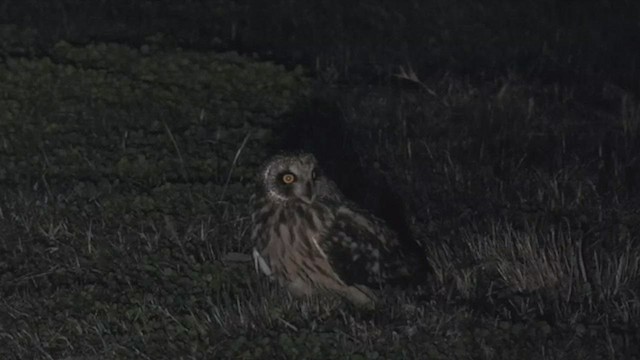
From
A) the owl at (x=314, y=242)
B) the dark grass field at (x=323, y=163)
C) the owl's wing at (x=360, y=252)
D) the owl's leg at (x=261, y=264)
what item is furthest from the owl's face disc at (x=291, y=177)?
the dark grass field at (x=323, y=163)

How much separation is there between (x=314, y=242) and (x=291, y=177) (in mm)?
378

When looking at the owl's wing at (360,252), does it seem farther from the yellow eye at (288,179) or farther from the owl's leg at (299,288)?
the yellow eye at (288,179)

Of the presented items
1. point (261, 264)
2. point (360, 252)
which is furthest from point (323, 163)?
point (360, 252)

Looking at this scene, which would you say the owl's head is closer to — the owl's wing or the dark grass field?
the owl's wing

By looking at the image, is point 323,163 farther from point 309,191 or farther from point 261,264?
point 309,191

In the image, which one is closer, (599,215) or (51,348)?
(51,348)

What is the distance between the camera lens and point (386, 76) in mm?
14117

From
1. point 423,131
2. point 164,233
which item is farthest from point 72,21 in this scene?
point 164,233

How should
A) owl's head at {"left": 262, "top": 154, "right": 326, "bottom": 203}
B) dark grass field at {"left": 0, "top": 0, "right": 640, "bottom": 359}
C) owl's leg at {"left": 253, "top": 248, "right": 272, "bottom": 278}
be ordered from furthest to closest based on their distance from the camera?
owl's leg at {"left": 253, "top": 248, "right": 272, "bottom": 278} → owl's head at {"left": 262, "top": 154, "right": 326, "bottom": 203} → dark grass field at {"left": 0, "top": 0, "right": 640, "bottom": 359}

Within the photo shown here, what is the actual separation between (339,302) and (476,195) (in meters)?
2.17

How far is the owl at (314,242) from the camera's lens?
8.78 meters

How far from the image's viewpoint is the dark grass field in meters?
8.30

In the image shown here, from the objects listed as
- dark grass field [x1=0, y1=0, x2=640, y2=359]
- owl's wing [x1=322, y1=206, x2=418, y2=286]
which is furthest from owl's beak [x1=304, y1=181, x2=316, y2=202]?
dark grass field [x1=0, y1=0, x2=640, y2=359]

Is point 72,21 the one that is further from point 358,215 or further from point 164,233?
point 358,215
